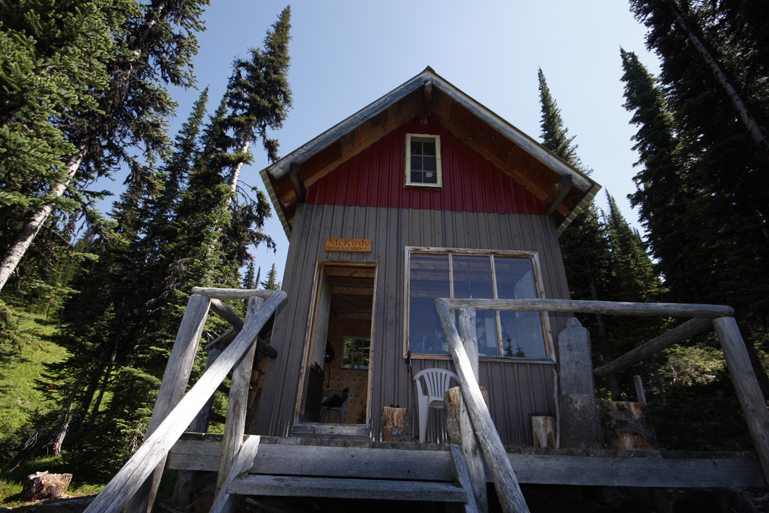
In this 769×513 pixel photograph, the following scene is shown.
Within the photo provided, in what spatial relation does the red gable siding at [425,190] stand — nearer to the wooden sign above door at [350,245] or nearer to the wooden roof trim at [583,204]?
the wooden roof trim at [583,204]

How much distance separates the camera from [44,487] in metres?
8.66

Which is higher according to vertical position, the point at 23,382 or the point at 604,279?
the point at 604,279

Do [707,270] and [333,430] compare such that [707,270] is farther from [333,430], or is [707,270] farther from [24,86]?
[24,86]

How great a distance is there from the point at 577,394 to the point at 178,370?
4.38 metres

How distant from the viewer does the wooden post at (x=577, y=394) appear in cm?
388

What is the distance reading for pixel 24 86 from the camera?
248 inches

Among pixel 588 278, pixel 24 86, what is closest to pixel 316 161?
pixel 24 86

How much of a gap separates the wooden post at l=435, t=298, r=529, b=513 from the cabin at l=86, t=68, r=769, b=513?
0.01 m

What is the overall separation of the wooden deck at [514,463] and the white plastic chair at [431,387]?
1914 millimetres

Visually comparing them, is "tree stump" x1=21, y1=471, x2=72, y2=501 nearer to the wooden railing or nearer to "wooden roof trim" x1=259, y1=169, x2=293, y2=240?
"wooden roof trim" x1=259, y1=169, x2=293, y2=240

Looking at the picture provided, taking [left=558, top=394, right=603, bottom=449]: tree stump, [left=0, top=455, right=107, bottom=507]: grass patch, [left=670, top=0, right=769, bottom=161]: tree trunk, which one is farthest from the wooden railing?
[left=670, top=0, right=769, bottom=161]: tree trunk

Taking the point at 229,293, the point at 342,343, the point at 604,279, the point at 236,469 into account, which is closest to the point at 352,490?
the point at 236,469

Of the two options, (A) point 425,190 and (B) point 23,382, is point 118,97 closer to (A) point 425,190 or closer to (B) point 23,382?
(A) point 425,190

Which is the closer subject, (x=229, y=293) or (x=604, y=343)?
(x=229, y=293)
